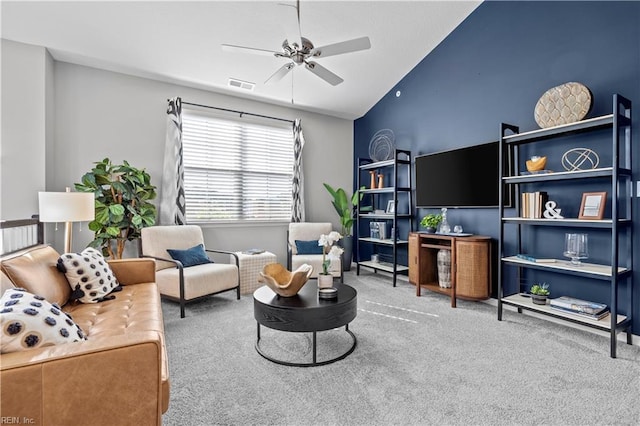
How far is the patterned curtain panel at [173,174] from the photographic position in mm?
4102

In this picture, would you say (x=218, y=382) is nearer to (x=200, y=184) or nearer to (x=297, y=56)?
(x=297, y=56)

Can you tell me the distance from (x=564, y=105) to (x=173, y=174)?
4.24 meters

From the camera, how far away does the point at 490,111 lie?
3.59 meters

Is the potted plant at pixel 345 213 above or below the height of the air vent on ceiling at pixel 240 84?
below

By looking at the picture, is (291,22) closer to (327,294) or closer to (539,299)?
(327,294)

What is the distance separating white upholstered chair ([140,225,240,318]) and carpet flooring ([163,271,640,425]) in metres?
0.28

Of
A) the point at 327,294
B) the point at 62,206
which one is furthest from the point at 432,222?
the point at 62,206

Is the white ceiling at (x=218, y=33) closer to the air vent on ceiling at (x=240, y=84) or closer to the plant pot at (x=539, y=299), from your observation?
the air vent on ceiling at (x=240, y=84)

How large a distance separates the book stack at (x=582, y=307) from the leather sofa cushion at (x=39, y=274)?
3.71 metres

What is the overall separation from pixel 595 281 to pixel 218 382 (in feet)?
10.4

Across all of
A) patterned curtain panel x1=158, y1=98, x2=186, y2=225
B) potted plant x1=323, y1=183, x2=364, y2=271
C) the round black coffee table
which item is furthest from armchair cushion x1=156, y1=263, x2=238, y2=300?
potted plant x1=323, y1=183, x2=364, y2=271

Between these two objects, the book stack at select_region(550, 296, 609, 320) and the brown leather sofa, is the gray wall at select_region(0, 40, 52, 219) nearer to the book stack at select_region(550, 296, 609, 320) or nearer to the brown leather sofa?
the brown leather sofa

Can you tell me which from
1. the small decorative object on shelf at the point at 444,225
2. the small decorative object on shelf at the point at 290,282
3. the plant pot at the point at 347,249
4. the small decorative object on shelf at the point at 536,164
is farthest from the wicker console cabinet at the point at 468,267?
the small decorative object on shelf at the point at 290,282

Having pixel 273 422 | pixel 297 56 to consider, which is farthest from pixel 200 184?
pixel 273 422
